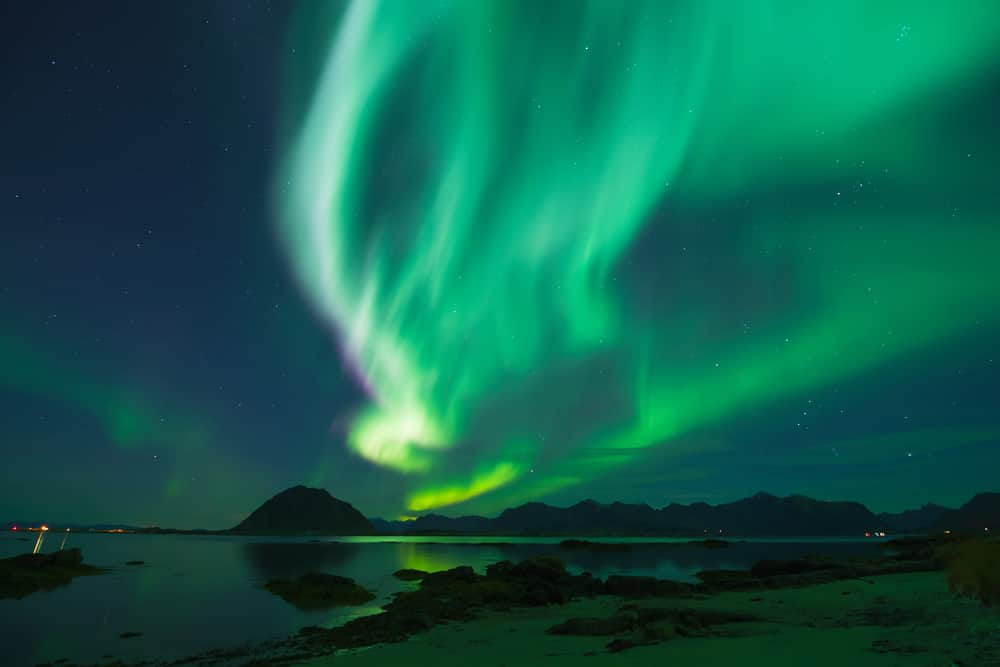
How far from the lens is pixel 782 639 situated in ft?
63.6

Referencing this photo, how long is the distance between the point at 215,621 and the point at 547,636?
25142mm

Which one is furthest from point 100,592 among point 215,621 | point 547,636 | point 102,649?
point 547,636

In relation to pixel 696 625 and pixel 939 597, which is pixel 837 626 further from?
pixel 939 597

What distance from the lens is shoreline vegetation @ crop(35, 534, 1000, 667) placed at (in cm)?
1716

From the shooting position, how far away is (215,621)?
3834 centimetres

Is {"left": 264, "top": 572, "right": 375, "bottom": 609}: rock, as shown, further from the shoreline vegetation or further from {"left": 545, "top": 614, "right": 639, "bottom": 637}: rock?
{"left": 545, "top": 614, "right": 639, "bottom": 637}: rock

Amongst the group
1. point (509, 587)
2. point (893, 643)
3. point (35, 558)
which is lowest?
point (893, 643)

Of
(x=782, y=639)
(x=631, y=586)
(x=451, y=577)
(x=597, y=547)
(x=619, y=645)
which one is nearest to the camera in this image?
(x=782, y=639)

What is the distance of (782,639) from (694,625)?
4.46 m

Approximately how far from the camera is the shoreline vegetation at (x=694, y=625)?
1716 cm

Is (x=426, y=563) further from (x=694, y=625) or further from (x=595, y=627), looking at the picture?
(x=694, y=625)

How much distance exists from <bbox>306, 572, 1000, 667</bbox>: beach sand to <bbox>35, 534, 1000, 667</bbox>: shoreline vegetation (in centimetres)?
6

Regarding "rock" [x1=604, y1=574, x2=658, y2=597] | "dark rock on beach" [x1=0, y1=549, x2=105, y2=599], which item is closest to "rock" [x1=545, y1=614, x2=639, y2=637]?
"rock" [x1=604, y1=574, x2=658, y2=597]

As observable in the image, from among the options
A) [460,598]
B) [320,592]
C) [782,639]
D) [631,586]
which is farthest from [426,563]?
[782,639]
